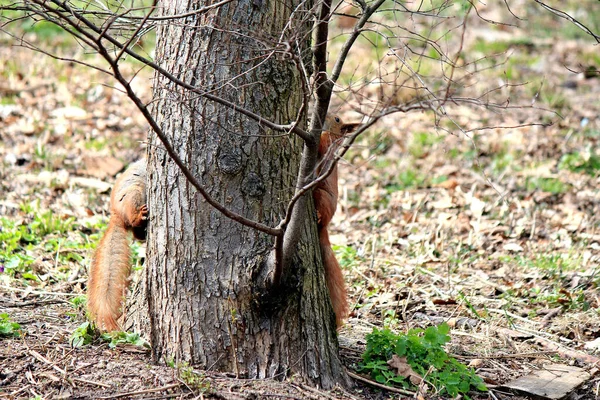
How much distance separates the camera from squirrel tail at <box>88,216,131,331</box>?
3.42 meters

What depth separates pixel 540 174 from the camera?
646 cm

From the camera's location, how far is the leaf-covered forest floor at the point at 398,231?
2906mm

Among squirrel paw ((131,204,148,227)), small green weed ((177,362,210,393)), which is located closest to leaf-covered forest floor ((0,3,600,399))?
small green weed ((177,362,210,393))

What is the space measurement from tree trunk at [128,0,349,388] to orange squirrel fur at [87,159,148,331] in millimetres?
681

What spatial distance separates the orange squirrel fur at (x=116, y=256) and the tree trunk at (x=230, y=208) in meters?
0.68

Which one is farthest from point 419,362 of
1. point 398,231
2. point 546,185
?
point 546,185

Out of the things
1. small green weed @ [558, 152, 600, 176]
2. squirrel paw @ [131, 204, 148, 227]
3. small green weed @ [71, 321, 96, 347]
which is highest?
small green weed @ [558, 152, 600, 176]

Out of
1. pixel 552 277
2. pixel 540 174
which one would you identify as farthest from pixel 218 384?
pixel 540 174

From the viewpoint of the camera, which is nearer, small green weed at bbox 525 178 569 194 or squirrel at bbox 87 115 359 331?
squirrel at bbox 87 115 359 331

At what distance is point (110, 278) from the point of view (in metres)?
3.56

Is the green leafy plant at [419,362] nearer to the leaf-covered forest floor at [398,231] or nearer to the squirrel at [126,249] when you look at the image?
the leaf-covered forest floor at [398,231]

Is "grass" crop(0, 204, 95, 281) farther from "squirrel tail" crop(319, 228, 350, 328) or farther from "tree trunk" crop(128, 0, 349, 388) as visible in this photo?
"tree trunk" crop(128, 0, 349, 388)

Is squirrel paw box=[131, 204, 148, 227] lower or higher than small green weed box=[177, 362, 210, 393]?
higher

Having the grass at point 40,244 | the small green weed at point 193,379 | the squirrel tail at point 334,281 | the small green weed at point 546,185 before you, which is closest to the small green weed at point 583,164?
the small green weed at point 546,185
